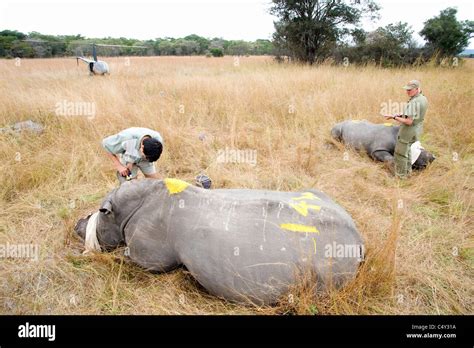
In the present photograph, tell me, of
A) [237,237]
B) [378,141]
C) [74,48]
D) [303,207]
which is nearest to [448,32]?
[378,141]

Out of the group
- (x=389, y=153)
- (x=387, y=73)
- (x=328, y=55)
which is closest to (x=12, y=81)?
(x=389, y=153)

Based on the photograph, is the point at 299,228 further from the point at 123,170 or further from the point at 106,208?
the point at 123,170

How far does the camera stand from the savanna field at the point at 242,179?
2.34 meters

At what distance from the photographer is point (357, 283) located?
2221mm

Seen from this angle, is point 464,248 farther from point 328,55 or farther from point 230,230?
point 328,55

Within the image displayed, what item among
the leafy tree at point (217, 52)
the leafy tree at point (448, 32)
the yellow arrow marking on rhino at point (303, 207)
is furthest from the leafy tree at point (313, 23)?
the yellow arrow marking on rhino at point (303, 207)

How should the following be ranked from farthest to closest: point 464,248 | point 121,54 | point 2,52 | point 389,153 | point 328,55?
point 121,54, point 328,55, point 2,52, point 389,153, point 464,248

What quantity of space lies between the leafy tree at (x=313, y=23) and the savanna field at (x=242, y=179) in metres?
6.11

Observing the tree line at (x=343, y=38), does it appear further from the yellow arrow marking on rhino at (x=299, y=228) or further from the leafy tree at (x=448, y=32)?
the yellow arrow marking on rhino at (x=299, y=228)

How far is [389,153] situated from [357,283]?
3.16 meters

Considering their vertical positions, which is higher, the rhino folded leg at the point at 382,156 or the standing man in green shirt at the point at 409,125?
the standing man in green shirt at the point at 409,125

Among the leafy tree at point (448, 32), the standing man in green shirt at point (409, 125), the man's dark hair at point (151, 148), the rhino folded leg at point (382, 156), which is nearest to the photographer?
the man's dark hair at point (151, 148)

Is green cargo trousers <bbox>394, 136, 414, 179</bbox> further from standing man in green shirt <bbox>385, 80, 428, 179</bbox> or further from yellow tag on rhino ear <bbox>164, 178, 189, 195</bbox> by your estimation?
yellow tag on rhino ear <bbox>164, 178, 189, 195</bbox>

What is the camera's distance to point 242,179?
3969mm
